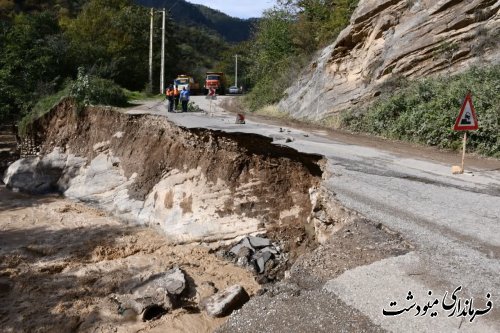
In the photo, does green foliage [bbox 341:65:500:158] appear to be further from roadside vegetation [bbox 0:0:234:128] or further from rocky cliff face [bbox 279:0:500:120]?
roadside vegetation [bbox 0:0:234:128]

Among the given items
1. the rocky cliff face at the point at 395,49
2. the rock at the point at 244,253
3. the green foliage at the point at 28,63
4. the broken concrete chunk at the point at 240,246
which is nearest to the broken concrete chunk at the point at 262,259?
the rock at the point at 244,253

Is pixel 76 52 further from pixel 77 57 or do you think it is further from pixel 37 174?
pixel 37 174

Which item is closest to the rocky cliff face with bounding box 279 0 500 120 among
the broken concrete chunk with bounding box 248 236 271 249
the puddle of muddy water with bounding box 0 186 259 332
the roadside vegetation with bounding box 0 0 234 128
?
the roadside vegetation with bounding box 0 0 234 128

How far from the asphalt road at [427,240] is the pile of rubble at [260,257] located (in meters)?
1.59

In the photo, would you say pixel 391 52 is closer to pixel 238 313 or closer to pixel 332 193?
pixel 332 193

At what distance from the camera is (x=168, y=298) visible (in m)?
6.86

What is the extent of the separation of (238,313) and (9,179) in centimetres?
1332

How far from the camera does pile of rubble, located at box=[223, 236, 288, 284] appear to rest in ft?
25.1

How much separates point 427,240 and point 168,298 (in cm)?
389

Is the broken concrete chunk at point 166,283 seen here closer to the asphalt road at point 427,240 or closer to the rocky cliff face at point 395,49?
the asphalt road at point 427,240

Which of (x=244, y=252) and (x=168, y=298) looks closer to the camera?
(x=168, y=298)

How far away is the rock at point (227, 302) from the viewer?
633 cm

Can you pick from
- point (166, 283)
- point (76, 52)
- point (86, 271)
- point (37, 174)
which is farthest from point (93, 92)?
point (76, 52)

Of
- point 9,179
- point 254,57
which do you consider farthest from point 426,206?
point 254,57
